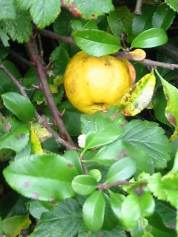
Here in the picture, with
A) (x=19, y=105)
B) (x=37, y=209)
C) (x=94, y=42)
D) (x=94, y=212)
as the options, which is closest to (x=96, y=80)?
(x=94, y=42)

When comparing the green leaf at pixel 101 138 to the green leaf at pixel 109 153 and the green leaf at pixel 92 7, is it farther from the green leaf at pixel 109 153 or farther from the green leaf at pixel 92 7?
the green leaf at pixel 92 7

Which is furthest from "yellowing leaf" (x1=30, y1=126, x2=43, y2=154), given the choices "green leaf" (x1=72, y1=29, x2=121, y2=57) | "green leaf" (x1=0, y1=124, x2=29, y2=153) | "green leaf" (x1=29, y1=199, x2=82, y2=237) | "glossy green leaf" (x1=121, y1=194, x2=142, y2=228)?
"glossy green leaf" (x1=121, y1=194, x2=142, y2=228)

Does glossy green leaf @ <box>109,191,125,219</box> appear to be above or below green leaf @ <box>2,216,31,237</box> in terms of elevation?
above

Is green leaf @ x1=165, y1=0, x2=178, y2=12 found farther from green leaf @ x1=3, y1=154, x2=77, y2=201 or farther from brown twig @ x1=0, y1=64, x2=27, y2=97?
green leaf @ x1=3, y1=154, x2=77, y2=201

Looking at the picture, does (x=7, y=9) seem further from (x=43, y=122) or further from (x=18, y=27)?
(x=43, y=122)

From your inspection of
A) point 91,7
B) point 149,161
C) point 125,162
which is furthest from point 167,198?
point 91,7

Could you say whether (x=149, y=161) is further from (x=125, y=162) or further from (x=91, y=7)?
(x=91, y=7)

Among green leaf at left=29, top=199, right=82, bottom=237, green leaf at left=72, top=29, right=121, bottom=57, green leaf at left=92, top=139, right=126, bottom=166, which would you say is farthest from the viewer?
green leaf at left=72, top=29, right=121, bottom=57
